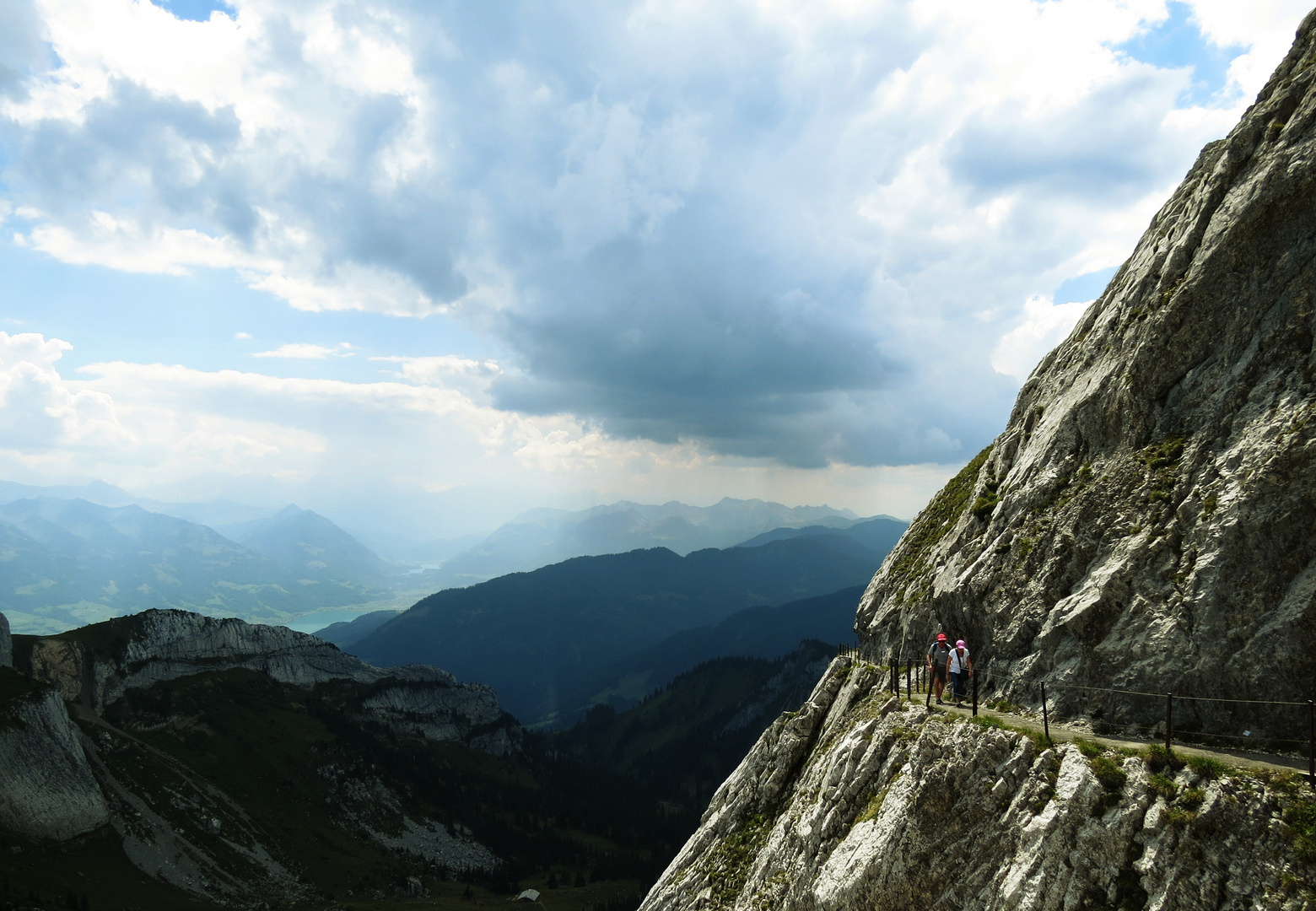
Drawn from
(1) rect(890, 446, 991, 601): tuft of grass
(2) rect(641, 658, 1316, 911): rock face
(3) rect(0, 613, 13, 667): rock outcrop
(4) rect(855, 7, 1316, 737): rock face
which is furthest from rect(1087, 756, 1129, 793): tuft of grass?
(3) rect(0, 613, 13, 667): rock outcrop

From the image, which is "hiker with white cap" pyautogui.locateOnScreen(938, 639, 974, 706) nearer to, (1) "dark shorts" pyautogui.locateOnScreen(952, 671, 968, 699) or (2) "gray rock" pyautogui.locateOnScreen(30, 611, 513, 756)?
(1) "dark shorts" pyautogui.locateOnScreen(952, 671, 968, 699)

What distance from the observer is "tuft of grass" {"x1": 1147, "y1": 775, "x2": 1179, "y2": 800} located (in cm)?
1520

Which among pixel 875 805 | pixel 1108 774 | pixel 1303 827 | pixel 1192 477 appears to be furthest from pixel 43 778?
pixel 1192 477

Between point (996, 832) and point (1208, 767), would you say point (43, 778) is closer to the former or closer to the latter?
point (996, 832)

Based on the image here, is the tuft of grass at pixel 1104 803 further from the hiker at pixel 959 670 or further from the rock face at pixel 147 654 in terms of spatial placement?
the rock face at pixel 147 654

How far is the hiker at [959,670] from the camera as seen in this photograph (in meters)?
25.2

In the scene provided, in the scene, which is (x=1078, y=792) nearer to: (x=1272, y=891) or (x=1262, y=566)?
(x=1272, y=891)

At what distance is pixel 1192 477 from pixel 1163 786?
1015 cm

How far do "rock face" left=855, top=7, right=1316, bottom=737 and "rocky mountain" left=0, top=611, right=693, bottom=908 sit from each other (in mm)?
91350

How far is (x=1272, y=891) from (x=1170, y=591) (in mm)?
8616

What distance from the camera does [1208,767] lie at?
15.1m

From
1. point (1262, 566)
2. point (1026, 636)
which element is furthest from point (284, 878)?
point (1262, 566)

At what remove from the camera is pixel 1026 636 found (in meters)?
24.2

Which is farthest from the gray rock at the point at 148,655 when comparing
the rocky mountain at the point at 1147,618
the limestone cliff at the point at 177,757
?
the rocky mountain at the point at 1147,618
